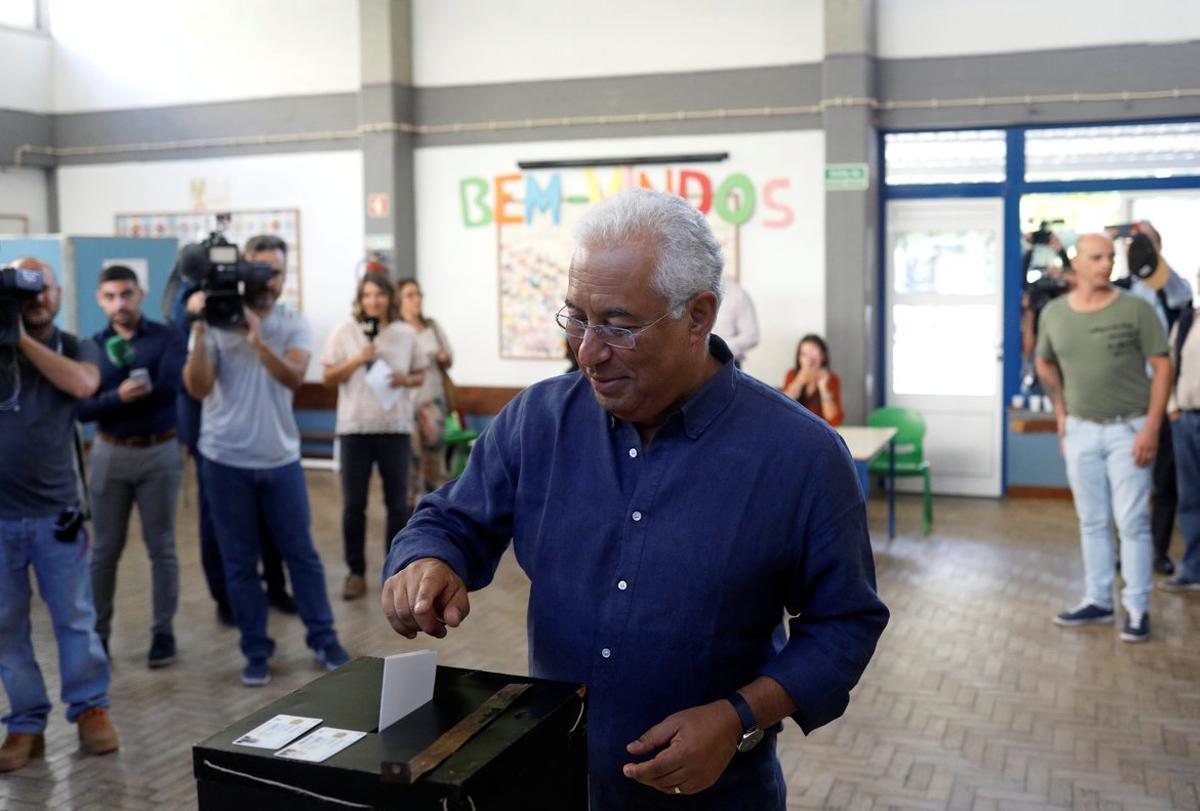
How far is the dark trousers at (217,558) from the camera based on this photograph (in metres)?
5.67

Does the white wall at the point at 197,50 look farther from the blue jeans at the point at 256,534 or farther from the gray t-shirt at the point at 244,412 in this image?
the blue jeans at the point at 256,534

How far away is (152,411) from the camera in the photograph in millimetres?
5004

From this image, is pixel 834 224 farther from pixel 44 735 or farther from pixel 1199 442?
pixel 44 735

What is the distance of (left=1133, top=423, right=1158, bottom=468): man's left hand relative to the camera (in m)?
5.20

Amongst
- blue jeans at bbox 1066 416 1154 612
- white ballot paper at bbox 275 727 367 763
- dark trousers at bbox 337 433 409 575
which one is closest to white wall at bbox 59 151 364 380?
dark trousers at bbox 337 433 409 575

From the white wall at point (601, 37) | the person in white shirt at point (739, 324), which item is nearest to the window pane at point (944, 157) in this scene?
the white wall at point (601, 37)

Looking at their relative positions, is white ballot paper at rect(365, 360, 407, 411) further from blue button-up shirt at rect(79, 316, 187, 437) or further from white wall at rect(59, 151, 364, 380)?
white wall at rect(59, 151, 364, 380)

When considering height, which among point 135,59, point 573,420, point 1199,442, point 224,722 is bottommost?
point 224,722

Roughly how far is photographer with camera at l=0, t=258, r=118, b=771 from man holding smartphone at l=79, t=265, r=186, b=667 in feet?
2.28

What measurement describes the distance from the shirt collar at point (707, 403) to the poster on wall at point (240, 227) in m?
9.22

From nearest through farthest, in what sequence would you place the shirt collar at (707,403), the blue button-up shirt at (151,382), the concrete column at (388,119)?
the shirt collar at (707,403) → the blue button-up shirt at (151,382) → the concrete column at (388,119)

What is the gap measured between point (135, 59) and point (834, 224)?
22.0ft

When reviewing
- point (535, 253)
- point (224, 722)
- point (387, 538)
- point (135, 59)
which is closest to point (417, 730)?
point (224, 722)

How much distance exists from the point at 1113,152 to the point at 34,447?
7.59 metres
